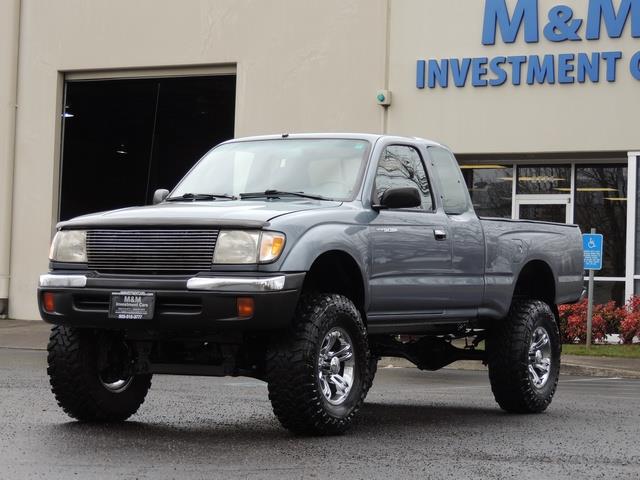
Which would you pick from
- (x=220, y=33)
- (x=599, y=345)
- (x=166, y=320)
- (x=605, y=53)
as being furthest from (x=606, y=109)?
(x=166, y=320)

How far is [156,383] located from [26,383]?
136 centimetres

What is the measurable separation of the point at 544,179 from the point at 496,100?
170 cm

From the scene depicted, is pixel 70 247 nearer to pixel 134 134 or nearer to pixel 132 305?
pixel 132 305

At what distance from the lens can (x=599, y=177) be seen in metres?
22.7

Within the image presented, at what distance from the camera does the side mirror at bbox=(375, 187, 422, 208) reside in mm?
9266

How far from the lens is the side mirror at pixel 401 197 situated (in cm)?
927

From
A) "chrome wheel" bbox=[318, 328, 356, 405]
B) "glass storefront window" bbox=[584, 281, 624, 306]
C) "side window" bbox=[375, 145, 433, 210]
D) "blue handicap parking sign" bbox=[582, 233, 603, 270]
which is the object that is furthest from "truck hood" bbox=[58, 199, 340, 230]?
"glass storefront window" bbox=[584, 281, 624, 306]

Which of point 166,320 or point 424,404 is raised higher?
point 166,320

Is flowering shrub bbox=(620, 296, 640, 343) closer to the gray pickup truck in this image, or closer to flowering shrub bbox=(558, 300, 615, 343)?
flowering shrub bbox=(558, 300, 615, 343)

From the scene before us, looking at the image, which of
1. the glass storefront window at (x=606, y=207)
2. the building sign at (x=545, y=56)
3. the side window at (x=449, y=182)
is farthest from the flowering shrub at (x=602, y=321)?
the side window at (x=449, y=182)

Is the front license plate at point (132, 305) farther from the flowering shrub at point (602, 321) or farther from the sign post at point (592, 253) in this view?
the flowering shrub at point (602, 321)

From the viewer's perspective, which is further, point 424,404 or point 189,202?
point 424,404

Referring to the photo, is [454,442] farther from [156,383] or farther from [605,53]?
[605,53]

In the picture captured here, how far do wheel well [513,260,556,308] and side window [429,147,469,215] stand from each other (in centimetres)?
112
